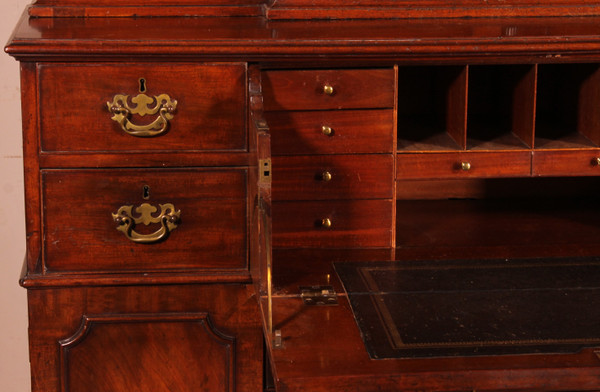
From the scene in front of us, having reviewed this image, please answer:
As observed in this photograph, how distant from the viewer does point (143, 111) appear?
7.14ft

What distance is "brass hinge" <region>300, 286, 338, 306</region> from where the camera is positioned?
1.99 m

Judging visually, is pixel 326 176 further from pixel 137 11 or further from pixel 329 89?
pixel 137 11

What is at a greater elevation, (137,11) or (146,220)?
(137,11)

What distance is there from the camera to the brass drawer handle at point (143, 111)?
217 centimetres

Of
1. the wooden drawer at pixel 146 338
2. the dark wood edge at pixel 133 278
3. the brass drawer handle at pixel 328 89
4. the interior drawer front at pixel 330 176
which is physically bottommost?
the wooden drawer at pixel 146 338

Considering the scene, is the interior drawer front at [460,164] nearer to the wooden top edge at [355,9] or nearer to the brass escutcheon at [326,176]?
the brass escutcheon at [326,176]

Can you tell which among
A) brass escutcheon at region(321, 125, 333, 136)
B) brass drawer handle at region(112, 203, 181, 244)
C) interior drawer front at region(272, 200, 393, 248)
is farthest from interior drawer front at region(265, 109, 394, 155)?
brass drawer handle at region(112, 203, 181, 244)

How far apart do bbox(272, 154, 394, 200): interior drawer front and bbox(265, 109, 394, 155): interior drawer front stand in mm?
18

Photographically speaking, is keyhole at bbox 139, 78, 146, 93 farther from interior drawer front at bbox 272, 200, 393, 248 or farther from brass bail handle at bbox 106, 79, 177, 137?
interior drawer front at bbox 272, 200, 393, 248

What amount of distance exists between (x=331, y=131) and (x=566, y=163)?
1.68 feet

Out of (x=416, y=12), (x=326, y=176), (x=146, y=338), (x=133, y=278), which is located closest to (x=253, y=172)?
(x=326, y=176)

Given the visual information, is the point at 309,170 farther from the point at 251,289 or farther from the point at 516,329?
the point at 516,329

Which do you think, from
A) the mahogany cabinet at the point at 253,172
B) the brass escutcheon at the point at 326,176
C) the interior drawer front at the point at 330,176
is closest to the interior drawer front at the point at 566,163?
the mahogany cabinet at the point at 253,172

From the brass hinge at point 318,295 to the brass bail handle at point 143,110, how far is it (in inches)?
17.7
